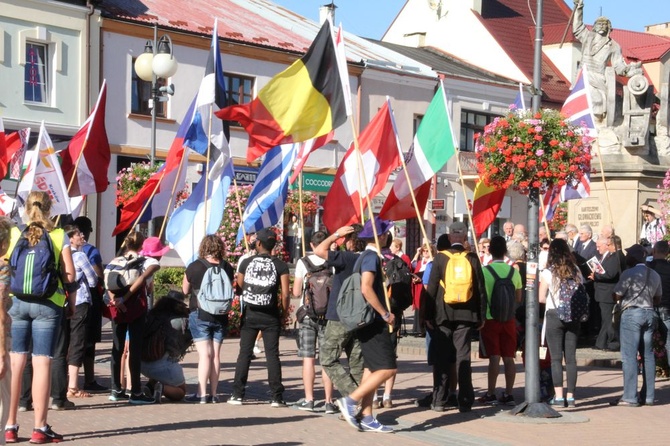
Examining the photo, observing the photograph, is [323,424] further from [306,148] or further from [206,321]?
[306,148]

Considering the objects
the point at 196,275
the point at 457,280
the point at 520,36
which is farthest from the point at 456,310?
the point at 520,36

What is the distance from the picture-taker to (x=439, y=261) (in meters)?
11.7

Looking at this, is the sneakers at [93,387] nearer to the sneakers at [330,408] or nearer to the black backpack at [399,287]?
the sneakers at [330,408]

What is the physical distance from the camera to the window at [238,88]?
117 feet

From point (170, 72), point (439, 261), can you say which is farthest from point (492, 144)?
point (170, 72)

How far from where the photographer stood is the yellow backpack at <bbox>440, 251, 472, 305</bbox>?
11.5m

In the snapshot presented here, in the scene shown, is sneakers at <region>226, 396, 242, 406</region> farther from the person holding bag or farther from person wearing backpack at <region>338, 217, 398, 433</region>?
the person holding bag

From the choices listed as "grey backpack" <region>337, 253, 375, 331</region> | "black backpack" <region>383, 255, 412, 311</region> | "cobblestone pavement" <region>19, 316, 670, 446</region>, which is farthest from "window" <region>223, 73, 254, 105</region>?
"grey backpack" <region>337, 253, 375, 331</region>

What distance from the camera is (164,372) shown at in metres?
12.1

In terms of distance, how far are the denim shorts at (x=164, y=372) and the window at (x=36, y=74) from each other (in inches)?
803

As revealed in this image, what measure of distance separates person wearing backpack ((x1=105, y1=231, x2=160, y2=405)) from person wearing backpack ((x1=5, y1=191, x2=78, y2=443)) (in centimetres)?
221

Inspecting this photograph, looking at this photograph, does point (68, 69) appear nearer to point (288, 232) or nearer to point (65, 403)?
point (288, 232)

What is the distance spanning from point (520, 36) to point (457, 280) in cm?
4327

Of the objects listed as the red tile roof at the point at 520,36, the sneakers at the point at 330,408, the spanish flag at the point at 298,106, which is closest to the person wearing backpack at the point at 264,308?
the sneakers at the point at 330,408
